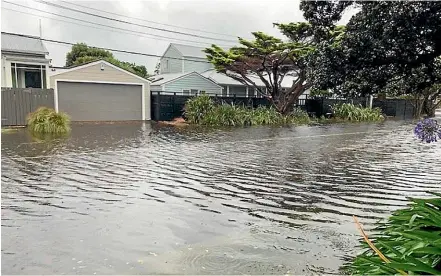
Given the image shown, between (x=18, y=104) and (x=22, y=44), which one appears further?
(x=22, y=44)

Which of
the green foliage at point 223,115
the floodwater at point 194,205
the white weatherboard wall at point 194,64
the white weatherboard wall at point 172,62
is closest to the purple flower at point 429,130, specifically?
the floodwater at point 194,205

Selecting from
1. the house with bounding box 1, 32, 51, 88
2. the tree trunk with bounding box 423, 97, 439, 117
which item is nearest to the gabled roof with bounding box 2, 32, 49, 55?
the house with bounding box 1, 32, 51, 88

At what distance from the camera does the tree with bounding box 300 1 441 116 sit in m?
5.68

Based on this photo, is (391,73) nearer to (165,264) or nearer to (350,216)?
(350,216)

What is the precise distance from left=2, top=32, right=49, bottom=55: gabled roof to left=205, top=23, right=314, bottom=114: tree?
9477mm

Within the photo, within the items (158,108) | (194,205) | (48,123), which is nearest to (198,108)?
(158,108)

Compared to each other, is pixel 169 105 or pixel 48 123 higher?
pixel 169 105

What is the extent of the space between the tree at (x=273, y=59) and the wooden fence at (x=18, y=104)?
947 centimetres

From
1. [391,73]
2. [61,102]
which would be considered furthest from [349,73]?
A: [61,102]

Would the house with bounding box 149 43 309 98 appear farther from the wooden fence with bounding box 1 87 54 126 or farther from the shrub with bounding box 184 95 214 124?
the wooden fence with bounding box 1 87 54 126

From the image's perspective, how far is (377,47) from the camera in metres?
6.21

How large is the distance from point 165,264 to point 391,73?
5.42 meters

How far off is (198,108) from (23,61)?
31.3 feet

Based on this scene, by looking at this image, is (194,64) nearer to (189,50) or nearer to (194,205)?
(189,50)
